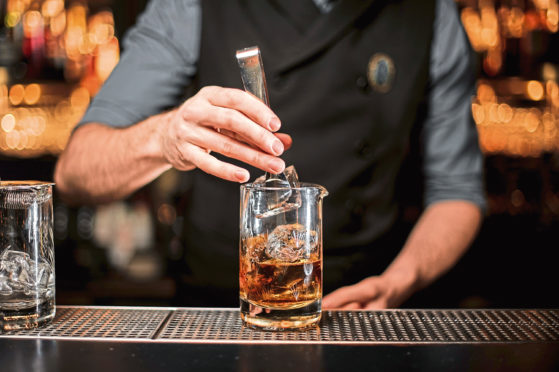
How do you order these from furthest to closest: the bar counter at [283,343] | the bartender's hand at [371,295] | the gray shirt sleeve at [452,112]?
the gray shirt sleeve at [452,112] < the bartender's hand at [371,295] < the bar counter at [283,343]

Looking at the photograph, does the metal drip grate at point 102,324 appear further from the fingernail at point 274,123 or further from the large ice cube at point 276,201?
the fingernail at point 274,123

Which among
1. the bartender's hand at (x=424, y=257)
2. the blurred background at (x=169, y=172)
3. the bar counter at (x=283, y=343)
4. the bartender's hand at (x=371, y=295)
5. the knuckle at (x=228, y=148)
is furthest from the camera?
the blurred background at (x=169, y=172)

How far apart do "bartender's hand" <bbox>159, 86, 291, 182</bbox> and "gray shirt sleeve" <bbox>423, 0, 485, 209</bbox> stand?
2.76 ft

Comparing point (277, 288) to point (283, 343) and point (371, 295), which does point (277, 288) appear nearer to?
point (283, 343)

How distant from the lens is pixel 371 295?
1.25 m

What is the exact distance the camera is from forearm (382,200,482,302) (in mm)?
1467

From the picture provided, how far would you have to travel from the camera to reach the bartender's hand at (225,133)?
3.03 feet

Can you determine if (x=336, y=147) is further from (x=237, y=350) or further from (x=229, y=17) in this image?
(x=237, y=350)

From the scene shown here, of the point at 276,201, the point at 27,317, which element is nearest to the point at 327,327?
the point at 276,201

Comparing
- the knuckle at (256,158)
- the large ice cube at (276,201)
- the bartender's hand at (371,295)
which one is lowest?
the bartender's hand at (371,295)

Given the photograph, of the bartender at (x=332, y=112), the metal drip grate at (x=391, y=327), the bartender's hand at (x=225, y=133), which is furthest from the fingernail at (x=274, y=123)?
the bartender at (x=332, y=112)

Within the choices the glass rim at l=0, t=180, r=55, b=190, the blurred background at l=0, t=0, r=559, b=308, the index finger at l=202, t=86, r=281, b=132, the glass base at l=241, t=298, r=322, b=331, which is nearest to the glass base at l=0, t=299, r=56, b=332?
the glass rim at l=0, t=180, r=55, b=190

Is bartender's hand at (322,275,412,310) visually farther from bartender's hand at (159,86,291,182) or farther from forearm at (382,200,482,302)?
bartender's hand at (159,86,291,182)

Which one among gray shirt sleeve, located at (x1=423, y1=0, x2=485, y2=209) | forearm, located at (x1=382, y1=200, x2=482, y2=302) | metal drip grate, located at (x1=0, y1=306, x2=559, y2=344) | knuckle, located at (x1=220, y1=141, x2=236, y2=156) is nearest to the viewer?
metal drip grate, located at (x1=0, y1=306, x2=559, y2=344)
